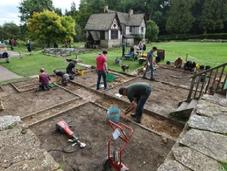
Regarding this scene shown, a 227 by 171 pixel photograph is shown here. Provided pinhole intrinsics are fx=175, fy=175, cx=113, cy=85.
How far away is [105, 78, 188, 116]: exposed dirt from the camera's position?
6.72 metres

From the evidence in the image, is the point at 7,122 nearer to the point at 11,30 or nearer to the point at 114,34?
the point at 114,34

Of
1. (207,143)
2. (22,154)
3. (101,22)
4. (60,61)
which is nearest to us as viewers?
(22,154)

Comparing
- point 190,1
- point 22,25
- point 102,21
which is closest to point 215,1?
point 190,1

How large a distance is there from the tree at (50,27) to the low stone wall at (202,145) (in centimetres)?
2497

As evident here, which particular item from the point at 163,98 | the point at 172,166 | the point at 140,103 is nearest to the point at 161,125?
the point at 140,103

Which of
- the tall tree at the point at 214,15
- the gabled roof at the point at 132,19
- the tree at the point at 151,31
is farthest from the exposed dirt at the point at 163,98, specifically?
the tall tree at the point at 214,15

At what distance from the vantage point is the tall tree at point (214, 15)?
39188mm

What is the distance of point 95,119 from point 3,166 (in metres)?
4.01

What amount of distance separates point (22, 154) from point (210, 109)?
3.72 metres

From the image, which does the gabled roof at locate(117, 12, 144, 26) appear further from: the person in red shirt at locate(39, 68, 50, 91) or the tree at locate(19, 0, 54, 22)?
the person in red shirt at locate(39, 68, 50, 91)

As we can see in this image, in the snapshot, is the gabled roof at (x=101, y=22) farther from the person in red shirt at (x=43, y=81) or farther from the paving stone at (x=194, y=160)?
the paving stone at (x=194, y=160)

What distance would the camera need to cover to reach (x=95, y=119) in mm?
5809

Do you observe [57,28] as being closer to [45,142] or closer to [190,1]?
[45,142]

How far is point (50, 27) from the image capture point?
966 inches
